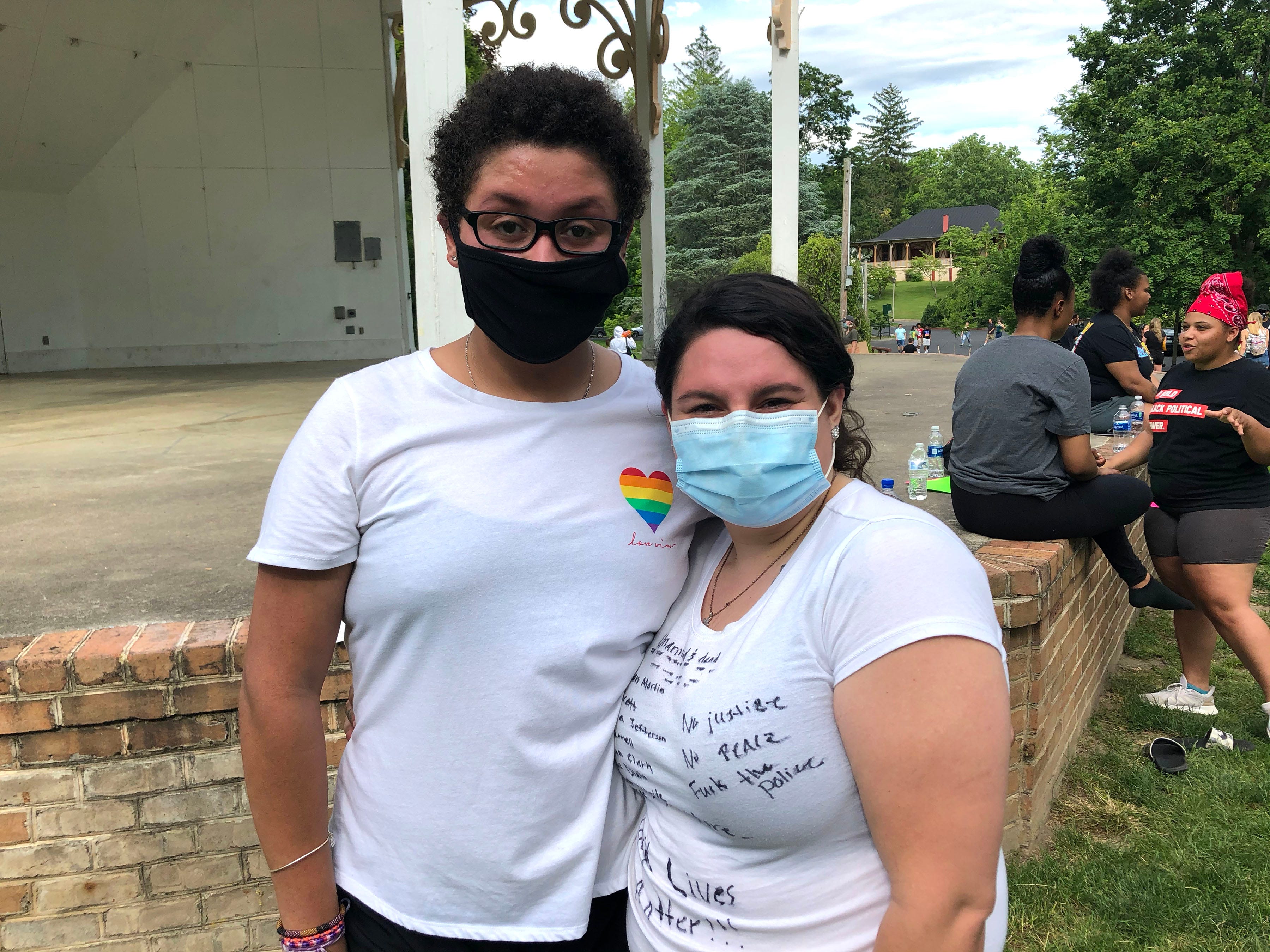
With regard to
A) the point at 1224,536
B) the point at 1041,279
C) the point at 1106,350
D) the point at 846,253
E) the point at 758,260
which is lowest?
the point at 1224,536

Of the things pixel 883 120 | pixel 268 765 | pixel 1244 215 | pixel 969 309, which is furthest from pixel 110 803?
pixel 883 120

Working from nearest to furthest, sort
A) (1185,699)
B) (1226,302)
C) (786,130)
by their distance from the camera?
(1226,302), (1185,699), (786,130)

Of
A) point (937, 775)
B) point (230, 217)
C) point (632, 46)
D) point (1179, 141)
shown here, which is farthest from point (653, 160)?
point (1179, 141)

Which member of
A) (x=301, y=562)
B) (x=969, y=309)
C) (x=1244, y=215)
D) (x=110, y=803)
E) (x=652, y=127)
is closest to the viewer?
(x=301, y=562)

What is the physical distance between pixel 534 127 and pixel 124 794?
2.31m

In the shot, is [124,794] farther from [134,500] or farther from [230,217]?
[230,217]

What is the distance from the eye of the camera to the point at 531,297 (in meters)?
1.61

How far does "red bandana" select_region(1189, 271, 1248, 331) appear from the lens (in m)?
4.69

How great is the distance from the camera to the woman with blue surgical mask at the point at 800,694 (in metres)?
1.29

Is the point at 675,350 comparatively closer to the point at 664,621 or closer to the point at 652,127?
the point at 664,621

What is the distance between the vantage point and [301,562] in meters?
1.44

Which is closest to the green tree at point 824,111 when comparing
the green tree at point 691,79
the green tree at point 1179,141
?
the green tree at point 691,79

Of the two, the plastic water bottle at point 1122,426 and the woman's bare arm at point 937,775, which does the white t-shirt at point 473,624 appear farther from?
the plastic water bottle at point 1122,426

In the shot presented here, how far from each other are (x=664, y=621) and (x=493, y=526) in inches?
15.6
